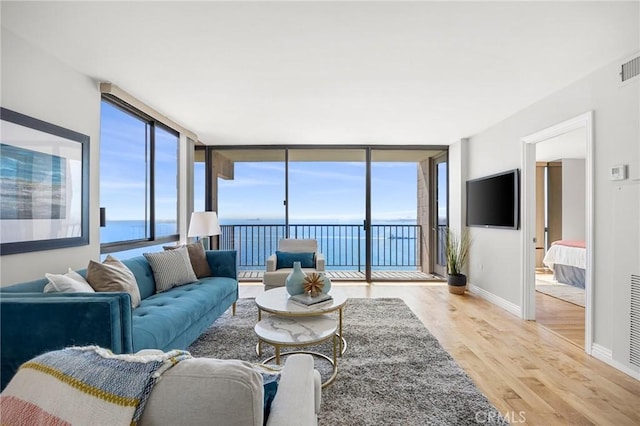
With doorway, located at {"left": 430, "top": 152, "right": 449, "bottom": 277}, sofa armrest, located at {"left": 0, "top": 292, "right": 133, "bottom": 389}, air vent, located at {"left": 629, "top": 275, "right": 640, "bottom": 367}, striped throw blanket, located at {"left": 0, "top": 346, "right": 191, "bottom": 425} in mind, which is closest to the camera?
striped throw blanket, located at {"left": 0, "top": 346, "right": 191, "bottom": 425}

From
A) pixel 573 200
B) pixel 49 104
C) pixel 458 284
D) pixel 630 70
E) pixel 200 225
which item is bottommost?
pixel 458 284

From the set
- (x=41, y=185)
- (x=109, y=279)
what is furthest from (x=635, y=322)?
(x=41, y=185)

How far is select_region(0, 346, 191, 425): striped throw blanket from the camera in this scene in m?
0.61

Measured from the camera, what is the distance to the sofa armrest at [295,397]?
0.78 m

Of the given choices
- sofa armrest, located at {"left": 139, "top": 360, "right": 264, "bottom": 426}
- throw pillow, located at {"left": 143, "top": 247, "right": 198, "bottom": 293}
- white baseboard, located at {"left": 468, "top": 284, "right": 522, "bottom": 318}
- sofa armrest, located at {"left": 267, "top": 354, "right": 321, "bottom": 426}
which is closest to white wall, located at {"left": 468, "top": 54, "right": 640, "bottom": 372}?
white baseboard, located at {"left": 468, "top": 284, "right": 522, "bottom": 318}

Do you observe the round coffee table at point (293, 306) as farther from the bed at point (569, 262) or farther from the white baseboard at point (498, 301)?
the bed at point (569, 262)

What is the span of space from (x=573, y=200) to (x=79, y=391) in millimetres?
8226

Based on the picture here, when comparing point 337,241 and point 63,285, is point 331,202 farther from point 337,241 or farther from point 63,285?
point 63,285

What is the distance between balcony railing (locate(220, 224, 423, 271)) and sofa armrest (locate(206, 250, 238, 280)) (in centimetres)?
300

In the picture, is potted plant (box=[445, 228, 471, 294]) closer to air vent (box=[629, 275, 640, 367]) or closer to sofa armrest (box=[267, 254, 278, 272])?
air vent (box=[629, 275, 640, 367])

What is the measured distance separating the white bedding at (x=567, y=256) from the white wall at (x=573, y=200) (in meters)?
1.30

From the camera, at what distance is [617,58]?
8.33 feet

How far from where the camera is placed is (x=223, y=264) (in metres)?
3.66

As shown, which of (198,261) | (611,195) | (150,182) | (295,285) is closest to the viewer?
(611,195)
